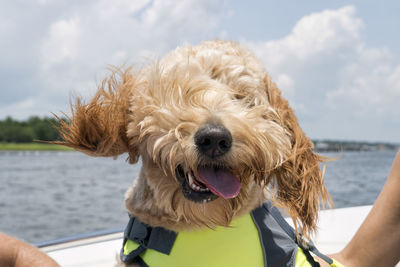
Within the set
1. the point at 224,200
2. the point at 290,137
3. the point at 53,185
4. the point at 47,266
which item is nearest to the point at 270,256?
the point at 224,200

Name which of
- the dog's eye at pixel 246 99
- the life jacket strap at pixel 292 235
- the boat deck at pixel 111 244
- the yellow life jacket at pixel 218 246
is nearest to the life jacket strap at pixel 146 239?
the yellow life jacket at pixel 218 246

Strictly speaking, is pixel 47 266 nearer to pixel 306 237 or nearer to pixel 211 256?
pixel 211 256

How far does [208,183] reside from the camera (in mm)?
1874

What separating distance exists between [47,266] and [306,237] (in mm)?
1407

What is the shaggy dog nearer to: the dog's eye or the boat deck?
the dog's eye

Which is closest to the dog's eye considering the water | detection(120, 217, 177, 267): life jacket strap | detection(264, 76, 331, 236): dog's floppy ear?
detection(264, 76, 331, 236): dog's floppy ear

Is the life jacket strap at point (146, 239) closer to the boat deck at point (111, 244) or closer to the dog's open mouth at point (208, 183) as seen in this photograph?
the dog's open mouth at point (208, 183)

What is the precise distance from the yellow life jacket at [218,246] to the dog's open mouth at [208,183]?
26 cm

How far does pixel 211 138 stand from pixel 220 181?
0.83 feet

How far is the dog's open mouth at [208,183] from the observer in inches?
73.7

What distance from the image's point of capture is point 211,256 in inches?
81.2

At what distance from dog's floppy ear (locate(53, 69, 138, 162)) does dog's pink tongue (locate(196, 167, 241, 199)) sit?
532 millimetres

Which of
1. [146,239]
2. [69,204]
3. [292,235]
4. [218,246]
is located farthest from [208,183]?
[69,204]

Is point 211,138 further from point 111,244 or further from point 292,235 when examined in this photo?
point 111,244
